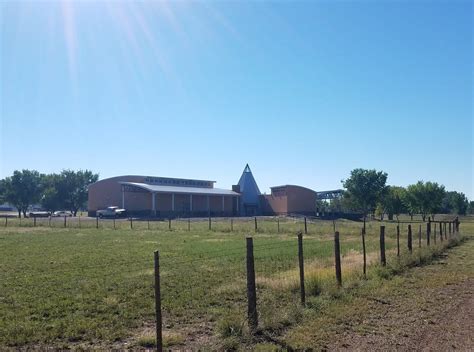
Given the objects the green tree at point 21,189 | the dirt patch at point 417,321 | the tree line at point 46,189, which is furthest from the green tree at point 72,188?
the dirt patch at point 417,321

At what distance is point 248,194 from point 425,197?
40.4 m

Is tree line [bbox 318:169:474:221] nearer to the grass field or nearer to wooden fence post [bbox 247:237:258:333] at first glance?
the grass field

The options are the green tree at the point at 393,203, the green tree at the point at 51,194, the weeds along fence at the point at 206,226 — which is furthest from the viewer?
the green tree at the point at 51,194

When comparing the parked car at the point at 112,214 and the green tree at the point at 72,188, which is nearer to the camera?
the parked car at the point at 112,214

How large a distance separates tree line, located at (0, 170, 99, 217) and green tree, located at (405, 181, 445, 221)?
7889 centimetres

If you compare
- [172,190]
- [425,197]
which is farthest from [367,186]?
[172,190]

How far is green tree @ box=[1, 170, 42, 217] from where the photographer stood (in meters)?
107

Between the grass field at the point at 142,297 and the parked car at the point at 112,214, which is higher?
the parked car at the point at 112,214

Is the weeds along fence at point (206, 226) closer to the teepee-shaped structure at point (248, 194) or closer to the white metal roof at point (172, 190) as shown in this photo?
the white metal roof at point (172, 190)

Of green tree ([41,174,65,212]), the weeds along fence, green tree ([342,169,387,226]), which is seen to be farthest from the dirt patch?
green tree ([41,174,65,212])

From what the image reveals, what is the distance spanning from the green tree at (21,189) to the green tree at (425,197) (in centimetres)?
8798

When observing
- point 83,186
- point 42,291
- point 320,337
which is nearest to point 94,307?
point 42,291

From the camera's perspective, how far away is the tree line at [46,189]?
107938 mm

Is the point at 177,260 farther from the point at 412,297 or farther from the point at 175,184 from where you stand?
the point at 175,184
